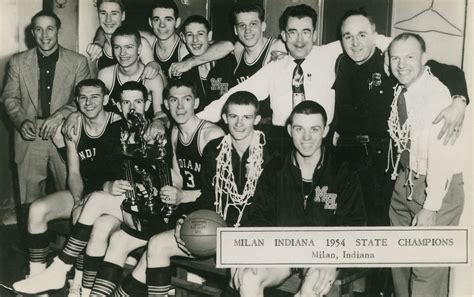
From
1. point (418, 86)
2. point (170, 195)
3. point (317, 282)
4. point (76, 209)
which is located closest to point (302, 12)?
point (418, 86)

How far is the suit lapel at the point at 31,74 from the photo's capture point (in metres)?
2.00

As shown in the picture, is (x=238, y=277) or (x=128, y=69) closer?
(x=238, y=277)

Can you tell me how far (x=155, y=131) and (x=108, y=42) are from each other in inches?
17.3

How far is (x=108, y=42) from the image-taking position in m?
1.99

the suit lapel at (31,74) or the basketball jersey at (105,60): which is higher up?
the basketball jersey at (105,60)

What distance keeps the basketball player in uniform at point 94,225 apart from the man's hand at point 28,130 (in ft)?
1.22

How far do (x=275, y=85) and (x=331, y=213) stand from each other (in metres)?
0.54

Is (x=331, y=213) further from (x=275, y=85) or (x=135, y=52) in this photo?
(x=135, y=52)

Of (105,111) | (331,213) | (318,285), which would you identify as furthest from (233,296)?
(105,111)

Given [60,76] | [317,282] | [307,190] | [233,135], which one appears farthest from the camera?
[60,76]

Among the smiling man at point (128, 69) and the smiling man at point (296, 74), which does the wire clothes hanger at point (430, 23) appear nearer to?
the smiling man at point (296, 74)

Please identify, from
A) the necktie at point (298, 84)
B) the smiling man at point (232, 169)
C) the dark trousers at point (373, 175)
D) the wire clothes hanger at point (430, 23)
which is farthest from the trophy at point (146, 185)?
the wire clothes hanger at point (430, 23)

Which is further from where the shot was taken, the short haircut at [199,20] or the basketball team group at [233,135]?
the short haircut at [199,20]

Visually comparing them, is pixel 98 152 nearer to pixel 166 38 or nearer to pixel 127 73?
pixel 127 73
